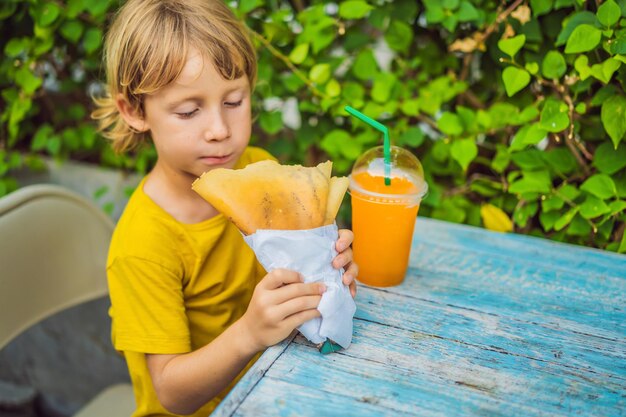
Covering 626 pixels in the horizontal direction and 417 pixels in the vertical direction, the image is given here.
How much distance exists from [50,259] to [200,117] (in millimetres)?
646

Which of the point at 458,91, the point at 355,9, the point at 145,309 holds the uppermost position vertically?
the point at 355,9

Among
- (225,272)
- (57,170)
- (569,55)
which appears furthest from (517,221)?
(57,170)

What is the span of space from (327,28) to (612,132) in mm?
877

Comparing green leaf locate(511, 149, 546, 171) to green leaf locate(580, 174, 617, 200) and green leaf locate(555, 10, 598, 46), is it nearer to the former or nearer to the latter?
green leaf locate(580, 174, 617, 200)

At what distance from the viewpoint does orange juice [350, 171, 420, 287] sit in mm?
1185

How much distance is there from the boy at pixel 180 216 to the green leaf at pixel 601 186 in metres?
0.76

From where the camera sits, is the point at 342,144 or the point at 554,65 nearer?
the point at 554,65

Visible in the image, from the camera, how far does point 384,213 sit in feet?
3.90

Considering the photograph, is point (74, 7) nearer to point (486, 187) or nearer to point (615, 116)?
point (486, 187)

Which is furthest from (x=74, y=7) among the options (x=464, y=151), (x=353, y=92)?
(x=464, y=151)

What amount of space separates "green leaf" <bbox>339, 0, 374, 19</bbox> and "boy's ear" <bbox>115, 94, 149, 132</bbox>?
744 millimetres

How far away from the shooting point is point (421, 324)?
42.4 inches

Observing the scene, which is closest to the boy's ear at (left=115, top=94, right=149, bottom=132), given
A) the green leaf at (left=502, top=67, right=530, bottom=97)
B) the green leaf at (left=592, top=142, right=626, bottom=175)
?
the green leaf at (left=502, top=67, right=530, bottom=97)

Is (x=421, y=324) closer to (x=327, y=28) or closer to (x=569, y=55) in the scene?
(x=569, y=55)
